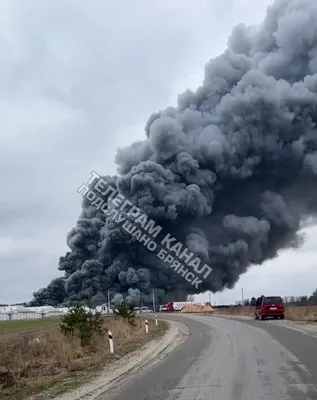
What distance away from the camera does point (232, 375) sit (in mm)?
11812

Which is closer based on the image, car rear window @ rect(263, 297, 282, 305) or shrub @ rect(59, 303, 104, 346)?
shrub @ rect(59, 303, 104, 346)

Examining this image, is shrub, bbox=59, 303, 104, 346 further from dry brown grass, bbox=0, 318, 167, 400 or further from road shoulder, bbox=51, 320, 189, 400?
road shoulder, bbox=51, 320, 189, 400

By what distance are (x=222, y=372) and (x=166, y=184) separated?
2003 inches

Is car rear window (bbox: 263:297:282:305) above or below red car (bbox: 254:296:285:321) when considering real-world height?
above

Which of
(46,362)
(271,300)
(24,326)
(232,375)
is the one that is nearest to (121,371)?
(232,375)

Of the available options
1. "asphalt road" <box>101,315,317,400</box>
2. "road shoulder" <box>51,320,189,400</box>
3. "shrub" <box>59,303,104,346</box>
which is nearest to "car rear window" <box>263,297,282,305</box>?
"shrub" <box>59,303,104,346</box>

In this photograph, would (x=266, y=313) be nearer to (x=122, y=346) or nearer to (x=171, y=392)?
(x=122, y=346)

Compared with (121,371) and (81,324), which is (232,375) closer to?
(121,371)

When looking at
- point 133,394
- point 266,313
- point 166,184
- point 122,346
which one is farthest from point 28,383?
point 166,184

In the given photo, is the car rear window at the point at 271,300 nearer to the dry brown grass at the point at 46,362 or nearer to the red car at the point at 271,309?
the red car at the point at 271,309

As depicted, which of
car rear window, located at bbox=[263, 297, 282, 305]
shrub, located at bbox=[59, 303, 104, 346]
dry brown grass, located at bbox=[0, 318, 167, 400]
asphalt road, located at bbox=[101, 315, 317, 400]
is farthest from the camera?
car rear window, located at bbox=[263, 297, 282, 305]

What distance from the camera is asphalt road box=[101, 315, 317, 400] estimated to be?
9.65 metres

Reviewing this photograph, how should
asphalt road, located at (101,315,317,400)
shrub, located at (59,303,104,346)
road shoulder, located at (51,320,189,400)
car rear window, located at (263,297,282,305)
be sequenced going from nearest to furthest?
1. asphalt road, located at (101,315,317,400)
2. road shoulder, located at (51,320,189,400)
3. shrub, located at (59,303,104,346)
4. car rear window, located at (263,297,282,305)

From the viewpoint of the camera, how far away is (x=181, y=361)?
49.6ft
